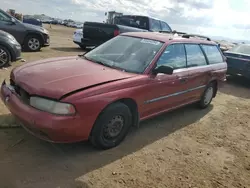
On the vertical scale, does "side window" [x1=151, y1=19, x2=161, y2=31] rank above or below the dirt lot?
above

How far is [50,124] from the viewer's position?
293cm

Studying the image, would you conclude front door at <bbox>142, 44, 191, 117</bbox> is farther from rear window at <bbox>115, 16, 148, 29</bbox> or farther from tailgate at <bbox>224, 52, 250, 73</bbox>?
rear window at <bbox>115, 16, 148, 29</bbox>

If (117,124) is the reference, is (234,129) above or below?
below

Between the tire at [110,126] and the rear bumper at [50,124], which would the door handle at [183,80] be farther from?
the rear bumper at [50,124]

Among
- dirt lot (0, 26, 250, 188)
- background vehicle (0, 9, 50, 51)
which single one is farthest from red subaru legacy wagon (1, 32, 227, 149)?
background vehicle (0, 9, 50, 51)

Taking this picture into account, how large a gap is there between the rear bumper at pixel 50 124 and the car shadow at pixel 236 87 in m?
6.18

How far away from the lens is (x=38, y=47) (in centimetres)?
1055

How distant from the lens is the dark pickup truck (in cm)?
1056

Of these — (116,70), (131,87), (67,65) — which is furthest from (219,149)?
(67,65)

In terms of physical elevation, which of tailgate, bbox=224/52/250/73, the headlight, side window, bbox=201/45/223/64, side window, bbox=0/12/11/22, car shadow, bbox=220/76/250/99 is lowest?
car shadow, bbox=220/76/250/99

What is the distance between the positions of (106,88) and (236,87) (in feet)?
23.1

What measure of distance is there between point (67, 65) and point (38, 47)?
24.0ft

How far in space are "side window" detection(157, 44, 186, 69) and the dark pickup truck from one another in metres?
5.96

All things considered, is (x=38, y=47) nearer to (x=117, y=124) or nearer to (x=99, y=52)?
(x=99, y=52)
